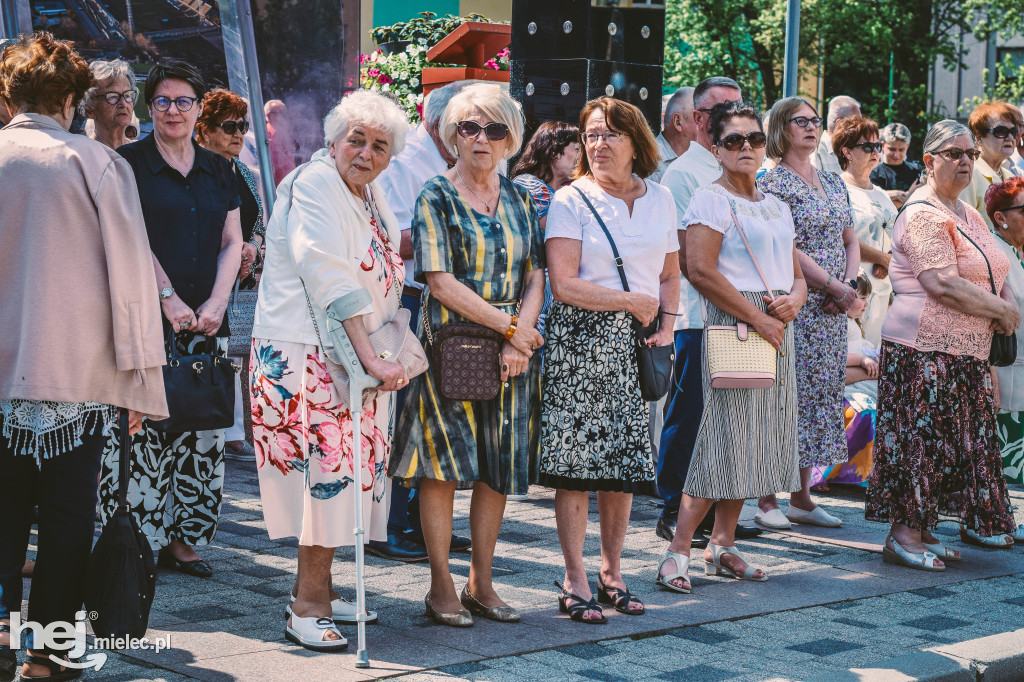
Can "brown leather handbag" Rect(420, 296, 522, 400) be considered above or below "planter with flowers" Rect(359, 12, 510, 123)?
below

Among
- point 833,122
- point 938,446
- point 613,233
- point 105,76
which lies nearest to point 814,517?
point 938,446

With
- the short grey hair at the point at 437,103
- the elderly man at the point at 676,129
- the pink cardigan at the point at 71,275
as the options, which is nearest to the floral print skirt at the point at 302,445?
the pink cardigan at the point at 71,275

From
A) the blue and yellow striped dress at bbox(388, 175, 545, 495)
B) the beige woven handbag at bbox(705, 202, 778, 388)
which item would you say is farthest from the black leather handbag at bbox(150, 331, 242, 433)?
the beige woven handbag at bbox(705, 202, 778, 388)

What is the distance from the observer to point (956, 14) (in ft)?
87.5

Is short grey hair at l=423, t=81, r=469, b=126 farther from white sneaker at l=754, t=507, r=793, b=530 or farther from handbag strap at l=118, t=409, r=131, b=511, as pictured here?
white sneaker at l=754, t=507, r=793, b=530

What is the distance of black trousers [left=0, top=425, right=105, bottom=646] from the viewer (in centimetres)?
423

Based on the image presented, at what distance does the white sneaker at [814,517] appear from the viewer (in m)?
7.34

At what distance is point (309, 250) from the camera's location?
4621mm

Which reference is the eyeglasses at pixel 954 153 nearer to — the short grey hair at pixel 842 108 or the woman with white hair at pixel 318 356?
the short grey hair at pixel 842 108

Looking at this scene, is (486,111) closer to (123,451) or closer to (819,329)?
(123,451)

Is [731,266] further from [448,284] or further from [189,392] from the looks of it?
[189,392]

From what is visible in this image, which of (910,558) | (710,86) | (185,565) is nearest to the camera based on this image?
(185,565)

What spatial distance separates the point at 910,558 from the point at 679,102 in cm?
312

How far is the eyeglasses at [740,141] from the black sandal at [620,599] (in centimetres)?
204
